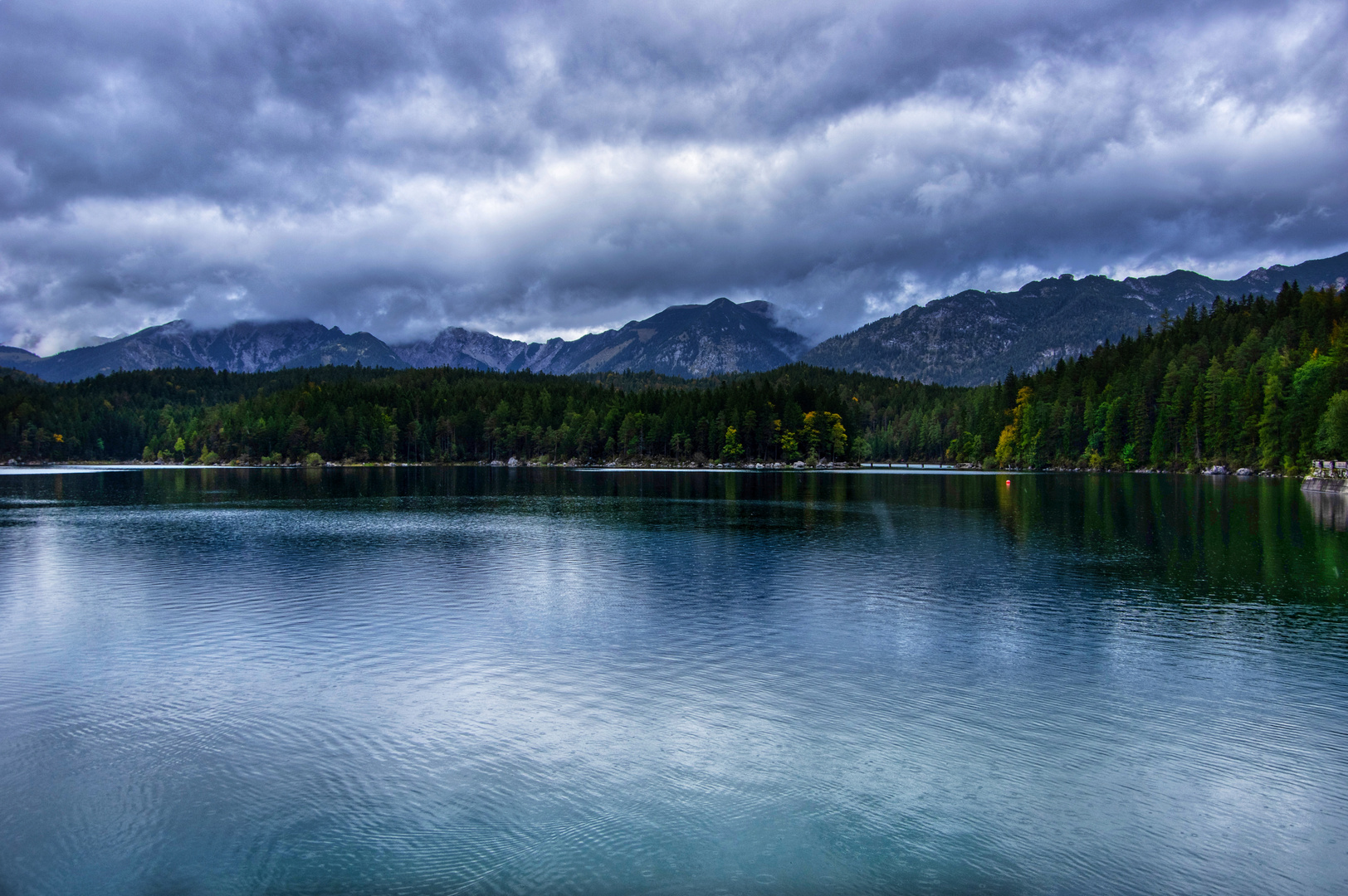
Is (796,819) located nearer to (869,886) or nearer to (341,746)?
(869,886)

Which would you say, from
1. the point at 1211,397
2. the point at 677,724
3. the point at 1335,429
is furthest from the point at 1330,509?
the point at 1211,397

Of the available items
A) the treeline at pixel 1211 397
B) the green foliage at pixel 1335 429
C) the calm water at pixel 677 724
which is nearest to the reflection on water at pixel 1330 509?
the green foliage at pixel 1335 429

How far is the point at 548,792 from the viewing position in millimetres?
15445

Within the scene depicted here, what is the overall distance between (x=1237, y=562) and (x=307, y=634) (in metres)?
46.0

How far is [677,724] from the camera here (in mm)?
19016

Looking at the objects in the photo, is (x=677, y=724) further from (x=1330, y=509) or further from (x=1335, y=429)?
(x=1335, y=429)

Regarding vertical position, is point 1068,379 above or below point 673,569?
above

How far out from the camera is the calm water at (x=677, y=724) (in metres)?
13.0

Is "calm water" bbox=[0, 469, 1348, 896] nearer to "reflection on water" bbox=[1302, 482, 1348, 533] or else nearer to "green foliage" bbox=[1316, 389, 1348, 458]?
"reflection on water" bbox=[1302, 482, 1348, 533]

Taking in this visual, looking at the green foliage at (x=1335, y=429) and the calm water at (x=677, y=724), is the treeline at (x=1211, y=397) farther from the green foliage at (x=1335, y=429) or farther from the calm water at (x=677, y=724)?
the calm water at (x=677, y=724)

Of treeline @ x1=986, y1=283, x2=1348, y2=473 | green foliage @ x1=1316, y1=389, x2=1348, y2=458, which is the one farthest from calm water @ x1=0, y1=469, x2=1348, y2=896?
treeline @ x1=986, y1=283, x2=1348, y2=473

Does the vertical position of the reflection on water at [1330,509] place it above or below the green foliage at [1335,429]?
below

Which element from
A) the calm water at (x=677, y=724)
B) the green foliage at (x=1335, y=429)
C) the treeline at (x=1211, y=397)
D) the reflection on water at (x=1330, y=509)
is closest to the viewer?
the calm water at (x=677, y=724)

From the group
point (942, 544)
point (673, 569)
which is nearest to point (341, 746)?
point (673, 569)
